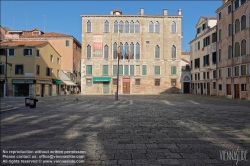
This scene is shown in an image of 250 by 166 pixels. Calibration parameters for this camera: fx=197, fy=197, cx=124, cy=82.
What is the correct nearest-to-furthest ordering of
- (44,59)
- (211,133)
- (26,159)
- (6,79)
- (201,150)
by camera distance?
1. (26,159)
2. (201,150)
3. (211,133)
4. (6,79)
5. (44,59)

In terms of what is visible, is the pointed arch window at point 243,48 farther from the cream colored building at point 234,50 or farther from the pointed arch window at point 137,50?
the pointed arch window at point 137,50

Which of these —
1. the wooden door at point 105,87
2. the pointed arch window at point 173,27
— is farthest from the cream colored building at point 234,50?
the wooden door at point 105,87

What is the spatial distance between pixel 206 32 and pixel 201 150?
3538 centimetres

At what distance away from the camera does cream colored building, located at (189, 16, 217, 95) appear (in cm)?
3366

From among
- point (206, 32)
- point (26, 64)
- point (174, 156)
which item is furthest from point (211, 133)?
point (206, 32)

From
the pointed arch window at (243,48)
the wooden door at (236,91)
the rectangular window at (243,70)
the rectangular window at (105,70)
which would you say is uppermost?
the pointed arch window at (243,48)

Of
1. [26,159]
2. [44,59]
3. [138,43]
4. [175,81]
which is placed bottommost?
[26,159]

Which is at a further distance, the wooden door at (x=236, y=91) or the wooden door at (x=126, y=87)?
the wooden door at (x=126, y=87)

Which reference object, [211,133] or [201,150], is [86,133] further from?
[211,133]

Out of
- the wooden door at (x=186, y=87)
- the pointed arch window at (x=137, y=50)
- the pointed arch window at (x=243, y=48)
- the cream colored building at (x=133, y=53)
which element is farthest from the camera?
the wooden door at (x=186, y=87)

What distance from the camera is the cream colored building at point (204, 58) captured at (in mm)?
33656

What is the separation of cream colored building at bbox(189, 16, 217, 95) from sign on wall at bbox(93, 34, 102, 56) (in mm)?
19971

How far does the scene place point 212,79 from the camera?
3394 centimetres

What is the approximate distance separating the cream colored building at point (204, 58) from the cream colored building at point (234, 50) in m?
2.38
